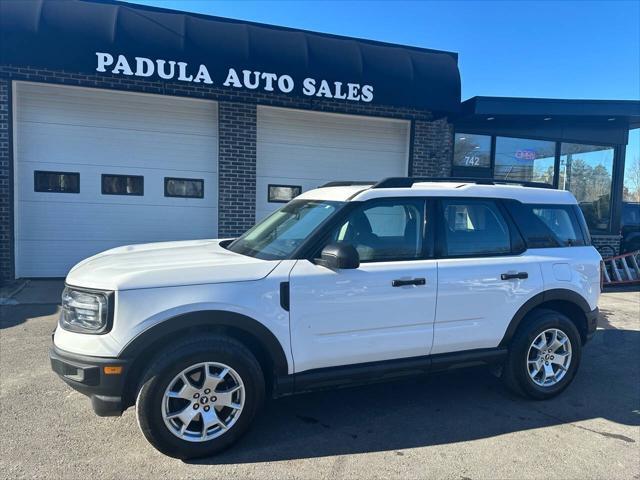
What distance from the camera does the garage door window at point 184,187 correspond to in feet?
30.1

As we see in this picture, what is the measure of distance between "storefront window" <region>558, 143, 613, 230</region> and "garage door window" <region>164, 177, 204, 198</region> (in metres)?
8.60

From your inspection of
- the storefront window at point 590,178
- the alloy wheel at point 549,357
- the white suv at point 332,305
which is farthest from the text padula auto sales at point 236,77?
the storefront window at point 590,178

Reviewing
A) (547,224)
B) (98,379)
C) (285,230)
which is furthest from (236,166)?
(98,379)

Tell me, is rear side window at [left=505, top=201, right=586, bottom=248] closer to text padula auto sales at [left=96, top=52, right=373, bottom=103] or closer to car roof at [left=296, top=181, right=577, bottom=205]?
car roof at [left=296, top=181, right=577, bottom=205]

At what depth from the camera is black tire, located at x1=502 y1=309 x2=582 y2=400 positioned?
13.4 ft

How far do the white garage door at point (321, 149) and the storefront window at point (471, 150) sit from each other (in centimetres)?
118

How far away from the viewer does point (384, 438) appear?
3.47 metres

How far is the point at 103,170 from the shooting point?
28.6 feet

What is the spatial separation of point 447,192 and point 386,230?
24.3 inches

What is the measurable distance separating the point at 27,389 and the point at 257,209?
19.7 feet

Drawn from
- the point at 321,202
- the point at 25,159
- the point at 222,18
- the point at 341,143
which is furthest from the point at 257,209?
the point at 321,202

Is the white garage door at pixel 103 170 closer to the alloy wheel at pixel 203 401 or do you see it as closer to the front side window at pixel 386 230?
the front side window at pixel 386 230

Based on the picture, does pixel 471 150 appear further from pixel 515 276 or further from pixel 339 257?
pixel 339 257

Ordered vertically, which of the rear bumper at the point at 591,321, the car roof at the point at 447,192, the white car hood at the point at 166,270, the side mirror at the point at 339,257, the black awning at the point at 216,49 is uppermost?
the black awning at the point at 216,49
